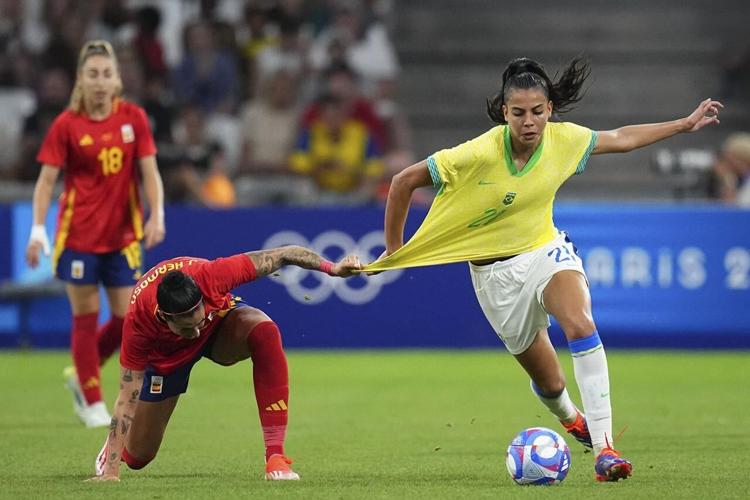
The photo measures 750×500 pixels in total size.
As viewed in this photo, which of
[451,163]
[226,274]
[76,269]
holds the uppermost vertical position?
[451,163]

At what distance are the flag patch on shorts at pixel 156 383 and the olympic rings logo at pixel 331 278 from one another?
7.57 m

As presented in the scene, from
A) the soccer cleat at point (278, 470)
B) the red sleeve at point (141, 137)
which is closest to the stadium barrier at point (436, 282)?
the red sleeve at point (141, 137)

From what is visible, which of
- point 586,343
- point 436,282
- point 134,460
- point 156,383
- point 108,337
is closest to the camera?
point 586,343

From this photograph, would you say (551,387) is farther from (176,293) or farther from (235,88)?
(235,88)

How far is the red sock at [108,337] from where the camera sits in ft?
33.4

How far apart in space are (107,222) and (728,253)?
751 cm

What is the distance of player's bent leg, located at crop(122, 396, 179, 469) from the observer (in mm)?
7586

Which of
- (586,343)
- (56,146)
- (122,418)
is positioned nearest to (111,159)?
(56,146)

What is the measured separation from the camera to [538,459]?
705 centimetres

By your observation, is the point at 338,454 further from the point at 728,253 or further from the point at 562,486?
the point at 728,253

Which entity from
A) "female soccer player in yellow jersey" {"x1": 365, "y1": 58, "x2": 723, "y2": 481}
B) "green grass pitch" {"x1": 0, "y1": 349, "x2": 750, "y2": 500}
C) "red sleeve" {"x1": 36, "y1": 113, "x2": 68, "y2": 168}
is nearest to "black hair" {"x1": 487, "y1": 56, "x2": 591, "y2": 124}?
"female soccer player in yellow jersey" {"x1": 365, "y1": 58, "x2": 723, "y2": 481}

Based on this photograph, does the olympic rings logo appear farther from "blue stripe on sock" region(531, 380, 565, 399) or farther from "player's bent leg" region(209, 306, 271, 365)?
"player's bent leg" region(209, 306, 271, 365)

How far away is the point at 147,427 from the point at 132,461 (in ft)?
0.75

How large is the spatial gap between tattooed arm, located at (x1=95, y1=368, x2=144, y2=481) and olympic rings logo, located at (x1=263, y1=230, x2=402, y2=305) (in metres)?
7.99
